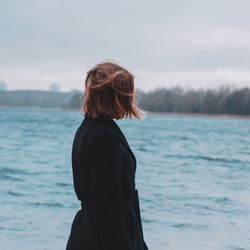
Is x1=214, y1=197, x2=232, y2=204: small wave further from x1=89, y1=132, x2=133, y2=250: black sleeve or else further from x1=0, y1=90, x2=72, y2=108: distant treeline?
x1=0, y1=90, x2=72, y2=108: distant treeline

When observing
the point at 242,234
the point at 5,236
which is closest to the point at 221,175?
the point at 242,234

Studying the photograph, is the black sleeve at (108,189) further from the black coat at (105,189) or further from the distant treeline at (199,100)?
the distant treeline at (199,100)

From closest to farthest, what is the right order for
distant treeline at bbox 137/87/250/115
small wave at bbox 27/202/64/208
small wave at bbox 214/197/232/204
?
small wave at bbox 27/202/64/208
small wave at bbox 214/197/232/204
distant treeline at bbox 137/87/250/115

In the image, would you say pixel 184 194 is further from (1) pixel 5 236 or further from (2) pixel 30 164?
(2) pixel 30 164

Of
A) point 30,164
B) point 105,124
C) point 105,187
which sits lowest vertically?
point 30,164

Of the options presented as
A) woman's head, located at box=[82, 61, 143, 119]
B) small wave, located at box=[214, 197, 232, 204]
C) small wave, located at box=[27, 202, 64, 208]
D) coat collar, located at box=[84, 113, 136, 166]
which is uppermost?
woman's head, located at box=[82, 61, 143, 119]

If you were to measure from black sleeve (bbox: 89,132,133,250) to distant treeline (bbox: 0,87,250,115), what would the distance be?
70853mm

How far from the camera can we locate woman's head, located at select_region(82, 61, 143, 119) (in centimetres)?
283

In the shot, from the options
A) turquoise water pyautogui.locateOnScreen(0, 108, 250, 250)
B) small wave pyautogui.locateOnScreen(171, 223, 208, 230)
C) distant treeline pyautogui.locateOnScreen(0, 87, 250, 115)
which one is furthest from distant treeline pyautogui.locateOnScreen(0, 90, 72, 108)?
small wave pyautogui.locateOnScreen(171, 223, 208, 230)

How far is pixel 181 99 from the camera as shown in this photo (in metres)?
92.2

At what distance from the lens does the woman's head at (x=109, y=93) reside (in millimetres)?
2834

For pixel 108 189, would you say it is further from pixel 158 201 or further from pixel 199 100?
pixel 199 100

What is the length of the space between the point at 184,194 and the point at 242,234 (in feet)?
16.5

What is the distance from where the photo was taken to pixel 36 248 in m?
8.28
